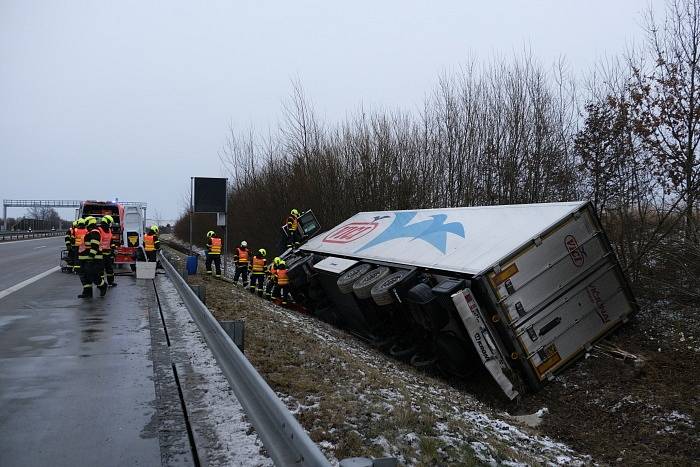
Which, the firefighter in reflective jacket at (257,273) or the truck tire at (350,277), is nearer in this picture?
the truck tire at (350,277)

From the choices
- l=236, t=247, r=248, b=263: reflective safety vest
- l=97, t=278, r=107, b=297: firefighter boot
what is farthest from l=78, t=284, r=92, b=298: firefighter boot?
l=236, t=247, r=248, b=263: reflective safety vest

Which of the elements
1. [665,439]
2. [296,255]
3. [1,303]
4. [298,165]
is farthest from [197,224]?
[665,439]

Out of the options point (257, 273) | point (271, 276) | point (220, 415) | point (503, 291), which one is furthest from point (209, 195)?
point (220, 415)

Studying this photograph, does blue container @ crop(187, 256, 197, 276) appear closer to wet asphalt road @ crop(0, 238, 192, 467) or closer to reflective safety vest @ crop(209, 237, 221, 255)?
reflective safety vest @ crop(209, 237, 221, 255)

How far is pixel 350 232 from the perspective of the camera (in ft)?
46.3

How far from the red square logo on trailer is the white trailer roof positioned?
9cm

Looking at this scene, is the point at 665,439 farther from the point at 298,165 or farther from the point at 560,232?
the point at 298,165

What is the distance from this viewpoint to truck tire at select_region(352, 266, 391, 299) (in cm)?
966

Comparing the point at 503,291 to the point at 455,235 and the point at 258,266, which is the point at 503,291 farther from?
the point at 258,266

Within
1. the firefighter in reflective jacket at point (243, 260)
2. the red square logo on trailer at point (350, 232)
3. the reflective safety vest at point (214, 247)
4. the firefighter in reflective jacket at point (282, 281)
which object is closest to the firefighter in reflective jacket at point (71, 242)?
the reflective safety vest at point (214, 247)

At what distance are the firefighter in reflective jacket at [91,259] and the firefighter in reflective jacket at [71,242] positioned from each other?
1916 millimetres

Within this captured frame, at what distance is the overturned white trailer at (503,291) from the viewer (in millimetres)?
7301

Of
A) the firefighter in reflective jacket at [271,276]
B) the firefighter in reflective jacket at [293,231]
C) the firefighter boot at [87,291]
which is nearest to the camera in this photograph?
the firefighter boot at [87,291]

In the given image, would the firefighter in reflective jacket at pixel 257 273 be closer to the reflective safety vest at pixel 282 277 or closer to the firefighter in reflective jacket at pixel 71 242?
the reflective safety vest at pixel 282 277
